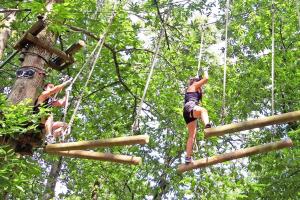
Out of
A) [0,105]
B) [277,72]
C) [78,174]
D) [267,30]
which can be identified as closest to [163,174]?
[78,174]

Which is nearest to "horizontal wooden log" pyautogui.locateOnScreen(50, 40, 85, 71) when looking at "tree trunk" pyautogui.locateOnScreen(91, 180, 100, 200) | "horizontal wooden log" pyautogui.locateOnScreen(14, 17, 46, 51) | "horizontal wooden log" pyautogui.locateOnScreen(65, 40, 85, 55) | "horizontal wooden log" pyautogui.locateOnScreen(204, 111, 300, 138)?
"horizontal wooden log" pyautogui.locateOnScreen(65, 40, 85, 55)

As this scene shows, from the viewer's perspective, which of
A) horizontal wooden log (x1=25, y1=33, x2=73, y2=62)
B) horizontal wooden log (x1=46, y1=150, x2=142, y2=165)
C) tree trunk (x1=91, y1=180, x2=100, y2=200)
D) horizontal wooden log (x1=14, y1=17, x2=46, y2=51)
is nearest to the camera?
horizontal wooden log (x1=46, y1=150, x2=142, y2=165)

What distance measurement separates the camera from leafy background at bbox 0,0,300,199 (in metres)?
8.66

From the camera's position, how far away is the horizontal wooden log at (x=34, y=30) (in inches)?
235

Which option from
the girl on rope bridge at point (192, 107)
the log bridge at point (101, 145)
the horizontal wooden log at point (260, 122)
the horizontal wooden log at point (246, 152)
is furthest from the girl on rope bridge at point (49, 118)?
the horizontal wooden log at point (260, 122)

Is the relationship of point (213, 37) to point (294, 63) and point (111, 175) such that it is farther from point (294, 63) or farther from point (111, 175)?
point (111, 175)

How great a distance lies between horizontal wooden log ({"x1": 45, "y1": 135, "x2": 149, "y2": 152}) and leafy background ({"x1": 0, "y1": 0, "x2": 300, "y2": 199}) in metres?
2.47

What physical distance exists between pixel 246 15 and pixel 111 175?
6640mm

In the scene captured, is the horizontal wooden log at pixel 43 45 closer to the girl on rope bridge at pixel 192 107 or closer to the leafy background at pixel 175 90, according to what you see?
the leafy background at pixel 175 90

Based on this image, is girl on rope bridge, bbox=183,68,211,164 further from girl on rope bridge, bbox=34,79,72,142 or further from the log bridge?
girl on rope bridge, bbox=34,79,72,142

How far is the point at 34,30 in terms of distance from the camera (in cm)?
621

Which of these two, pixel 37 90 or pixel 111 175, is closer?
A: pixel 37 90

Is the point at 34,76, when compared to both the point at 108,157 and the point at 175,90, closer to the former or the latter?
the point at 108,157

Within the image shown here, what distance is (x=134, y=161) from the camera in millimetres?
4844
